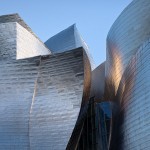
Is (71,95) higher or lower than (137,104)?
higher

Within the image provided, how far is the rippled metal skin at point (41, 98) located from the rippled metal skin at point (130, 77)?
1.69 metres

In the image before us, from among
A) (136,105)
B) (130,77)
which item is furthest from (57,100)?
(136,105)

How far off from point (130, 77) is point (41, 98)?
366 centimetres

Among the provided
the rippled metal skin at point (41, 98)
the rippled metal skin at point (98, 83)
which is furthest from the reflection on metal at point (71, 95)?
the rippled metal skin at point (98, 83)

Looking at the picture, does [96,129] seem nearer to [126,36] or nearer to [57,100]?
[57,100]

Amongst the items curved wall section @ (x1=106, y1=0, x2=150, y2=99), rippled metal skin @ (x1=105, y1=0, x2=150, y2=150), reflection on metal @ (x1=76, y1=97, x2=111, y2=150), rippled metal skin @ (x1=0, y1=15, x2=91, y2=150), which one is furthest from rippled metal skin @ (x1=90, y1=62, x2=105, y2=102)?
rippled metal skin @ (x1=0, y1=15, x2=91, y2=150)

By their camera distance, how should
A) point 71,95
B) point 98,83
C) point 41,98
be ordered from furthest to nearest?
point 98,83, point 41,98, point 71,95

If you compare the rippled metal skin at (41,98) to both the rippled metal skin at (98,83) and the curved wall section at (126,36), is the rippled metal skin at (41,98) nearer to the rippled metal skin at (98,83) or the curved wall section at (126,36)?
the curved wall section at (126,36)

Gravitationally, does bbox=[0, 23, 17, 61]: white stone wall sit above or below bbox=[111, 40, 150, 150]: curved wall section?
above

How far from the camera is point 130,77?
14398 millimetres

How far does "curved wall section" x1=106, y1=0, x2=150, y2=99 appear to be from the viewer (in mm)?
16391

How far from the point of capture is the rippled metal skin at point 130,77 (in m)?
12.5

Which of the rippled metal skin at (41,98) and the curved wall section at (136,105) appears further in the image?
the rippled metal skin at (41,98)

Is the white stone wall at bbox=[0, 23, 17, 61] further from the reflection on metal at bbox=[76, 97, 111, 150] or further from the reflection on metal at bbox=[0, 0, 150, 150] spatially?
the reflection on metal at bbox=[76, 97, 111, 150]
